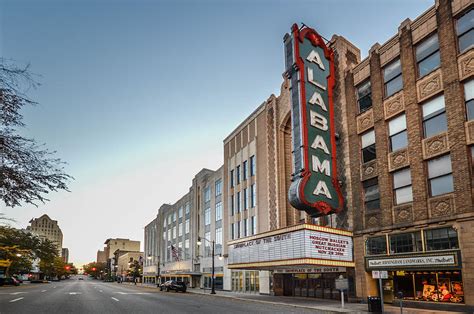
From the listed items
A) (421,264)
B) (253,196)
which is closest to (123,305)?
(421,264)

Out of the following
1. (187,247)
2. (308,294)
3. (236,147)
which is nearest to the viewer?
(308,294)

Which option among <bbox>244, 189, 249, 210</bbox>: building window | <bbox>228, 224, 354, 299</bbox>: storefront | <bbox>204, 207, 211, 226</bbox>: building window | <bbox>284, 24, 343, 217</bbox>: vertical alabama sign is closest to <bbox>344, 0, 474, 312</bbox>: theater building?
<bbox>228, 224, 354, 299</bbox>: storefront

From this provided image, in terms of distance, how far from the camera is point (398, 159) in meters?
25.4

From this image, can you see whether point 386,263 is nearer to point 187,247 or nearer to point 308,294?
point 308,294

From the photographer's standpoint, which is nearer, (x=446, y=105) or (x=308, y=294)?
(x=446, y=105)

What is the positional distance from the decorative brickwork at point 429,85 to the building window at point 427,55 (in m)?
0.55

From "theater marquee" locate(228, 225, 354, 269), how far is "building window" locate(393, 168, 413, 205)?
462cm

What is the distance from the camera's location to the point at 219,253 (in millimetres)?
54406

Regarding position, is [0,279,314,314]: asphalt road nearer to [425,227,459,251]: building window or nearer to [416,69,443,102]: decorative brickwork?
[425,227,459,251]: building window

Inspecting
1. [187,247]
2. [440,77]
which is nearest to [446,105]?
[440,77]

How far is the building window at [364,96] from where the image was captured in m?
28.8

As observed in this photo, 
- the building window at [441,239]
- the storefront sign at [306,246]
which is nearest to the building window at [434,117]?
the building window at [441,239]

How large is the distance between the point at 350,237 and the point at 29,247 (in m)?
68.4

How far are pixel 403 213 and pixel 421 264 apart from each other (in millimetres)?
3258
